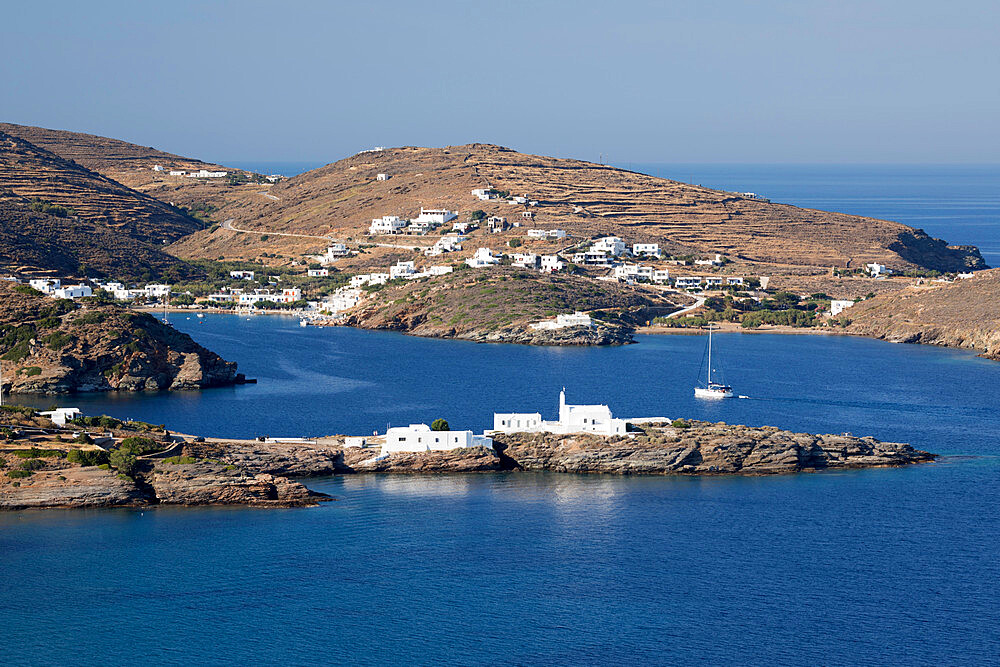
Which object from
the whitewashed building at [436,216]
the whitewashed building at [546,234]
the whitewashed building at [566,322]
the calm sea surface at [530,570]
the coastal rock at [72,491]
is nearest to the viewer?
the calm sea surface at [530,570]

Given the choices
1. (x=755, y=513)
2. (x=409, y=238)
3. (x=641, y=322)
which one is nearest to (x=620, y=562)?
(x=755, y=513)

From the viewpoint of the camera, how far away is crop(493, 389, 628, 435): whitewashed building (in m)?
68.1

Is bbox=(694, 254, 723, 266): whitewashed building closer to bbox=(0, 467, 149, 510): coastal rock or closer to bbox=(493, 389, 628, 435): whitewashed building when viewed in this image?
bbox=(493, 389, 628, 435): whitewashed building

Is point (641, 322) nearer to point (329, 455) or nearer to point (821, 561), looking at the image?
point (329, 455)

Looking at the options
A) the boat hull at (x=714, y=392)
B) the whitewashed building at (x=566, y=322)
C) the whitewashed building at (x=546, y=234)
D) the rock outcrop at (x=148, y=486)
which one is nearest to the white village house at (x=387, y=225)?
the whitewashed building at (x=546, y=234)

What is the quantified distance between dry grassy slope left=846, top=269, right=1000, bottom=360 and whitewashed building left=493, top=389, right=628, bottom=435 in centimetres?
5475

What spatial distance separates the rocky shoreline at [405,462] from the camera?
194 ft

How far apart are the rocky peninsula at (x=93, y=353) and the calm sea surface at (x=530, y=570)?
12350 mm

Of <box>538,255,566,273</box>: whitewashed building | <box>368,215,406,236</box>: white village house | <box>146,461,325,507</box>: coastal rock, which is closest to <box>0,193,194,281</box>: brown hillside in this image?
<box>368,215,406,236</box>: white village house

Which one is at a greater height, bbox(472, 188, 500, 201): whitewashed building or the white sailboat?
bbox(472, 188, 500, 201): whitewashed building

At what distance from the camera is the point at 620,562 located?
174 feet

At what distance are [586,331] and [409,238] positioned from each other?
60.3m

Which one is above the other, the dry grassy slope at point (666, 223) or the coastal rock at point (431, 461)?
the dry grassy slope at point (666, 223)

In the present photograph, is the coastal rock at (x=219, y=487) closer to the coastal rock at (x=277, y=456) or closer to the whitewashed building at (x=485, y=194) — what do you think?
the coastal rock at (x=277, y=456)
